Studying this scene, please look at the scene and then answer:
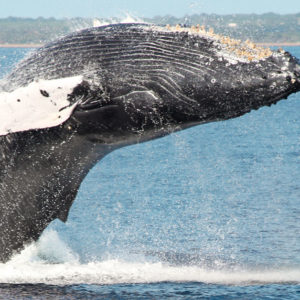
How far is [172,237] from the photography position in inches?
504

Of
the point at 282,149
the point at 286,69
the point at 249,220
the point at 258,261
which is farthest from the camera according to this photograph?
the point at 282,149

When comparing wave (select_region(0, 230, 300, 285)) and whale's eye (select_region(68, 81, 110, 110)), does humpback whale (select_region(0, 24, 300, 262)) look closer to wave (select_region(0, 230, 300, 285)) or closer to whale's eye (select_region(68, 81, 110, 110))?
whale's eye (select_region(68, 81, 110, 110))

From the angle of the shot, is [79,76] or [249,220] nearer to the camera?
[79,76]

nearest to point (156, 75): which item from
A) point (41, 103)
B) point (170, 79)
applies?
point (170, 79)

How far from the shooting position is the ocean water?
881 cm

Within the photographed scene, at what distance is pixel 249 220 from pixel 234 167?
9518 mm

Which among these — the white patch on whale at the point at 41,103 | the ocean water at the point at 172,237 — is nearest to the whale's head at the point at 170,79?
the white patch on whale at the point at 41,103

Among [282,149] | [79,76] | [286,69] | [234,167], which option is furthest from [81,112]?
[282,149]

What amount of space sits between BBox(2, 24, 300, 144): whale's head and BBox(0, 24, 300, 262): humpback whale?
1 cm

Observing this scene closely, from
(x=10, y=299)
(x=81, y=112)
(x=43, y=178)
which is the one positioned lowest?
(x=10, y=299)

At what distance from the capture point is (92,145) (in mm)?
8180

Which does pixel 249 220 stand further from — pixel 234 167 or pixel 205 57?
pixel 234 167

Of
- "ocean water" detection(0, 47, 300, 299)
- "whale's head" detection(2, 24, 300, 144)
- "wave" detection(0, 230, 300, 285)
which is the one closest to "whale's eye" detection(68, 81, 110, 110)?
"whale's head" detection(2, 24, 300, 144)

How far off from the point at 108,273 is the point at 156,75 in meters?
3.07
